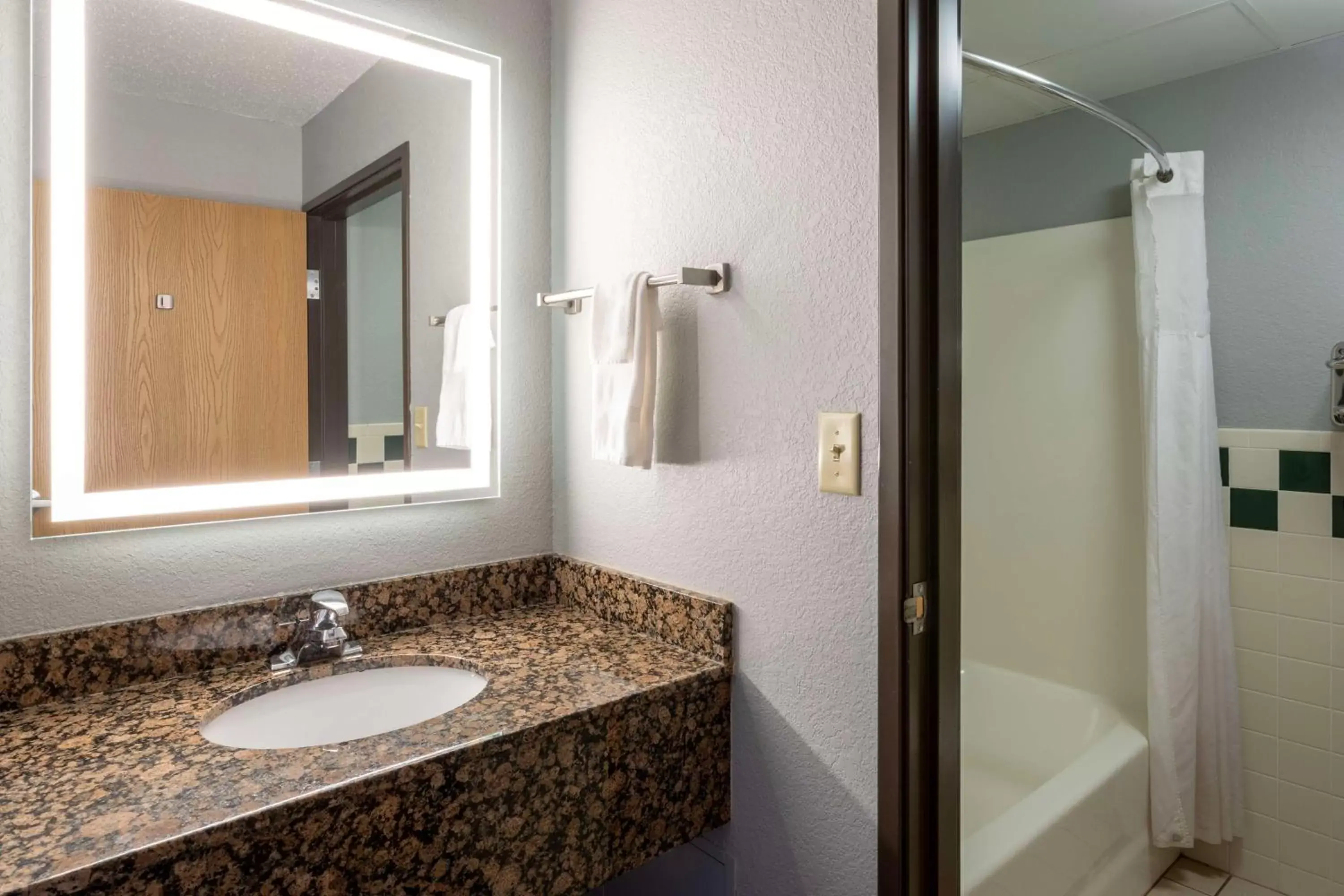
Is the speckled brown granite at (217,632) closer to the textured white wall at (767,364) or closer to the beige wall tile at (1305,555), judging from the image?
the textured white wall at (767,364)

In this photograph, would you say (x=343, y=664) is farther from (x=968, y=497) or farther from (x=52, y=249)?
(x=968, y=497)

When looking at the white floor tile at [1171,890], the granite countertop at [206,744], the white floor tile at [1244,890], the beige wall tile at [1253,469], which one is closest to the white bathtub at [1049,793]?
the white floor tile at [1171,890]

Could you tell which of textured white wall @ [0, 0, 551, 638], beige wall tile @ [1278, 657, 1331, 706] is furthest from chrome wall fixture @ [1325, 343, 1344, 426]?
textured white wall @ [0, 0, 551, 638]

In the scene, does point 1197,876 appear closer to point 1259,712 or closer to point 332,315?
point 1259,712

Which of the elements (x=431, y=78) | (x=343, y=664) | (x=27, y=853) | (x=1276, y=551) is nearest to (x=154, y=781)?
(x=27, y=853)

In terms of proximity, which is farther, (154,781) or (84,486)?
(84,486)

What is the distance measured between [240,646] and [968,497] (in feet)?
6.80

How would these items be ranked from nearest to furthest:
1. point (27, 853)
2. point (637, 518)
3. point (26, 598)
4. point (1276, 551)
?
point (27, 853)
point (26, 598)
point (637, 518)
point (1276, 551)

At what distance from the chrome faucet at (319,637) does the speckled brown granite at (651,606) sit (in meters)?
0.44

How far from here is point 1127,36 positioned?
1.91 meters

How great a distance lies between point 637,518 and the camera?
148 cm

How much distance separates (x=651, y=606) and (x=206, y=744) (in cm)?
71

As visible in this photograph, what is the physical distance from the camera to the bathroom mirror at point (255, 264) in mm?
1171

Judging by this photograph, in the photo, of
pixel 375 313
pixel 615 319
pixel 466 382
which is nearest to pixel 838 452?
pixel 615 319
